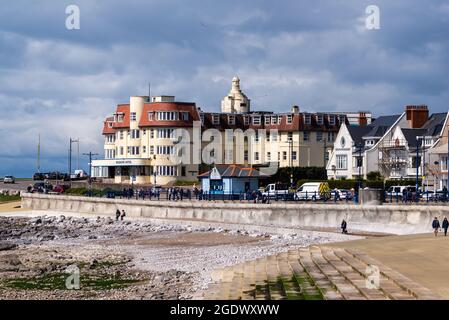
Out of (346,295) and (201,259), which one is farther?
(201,259)

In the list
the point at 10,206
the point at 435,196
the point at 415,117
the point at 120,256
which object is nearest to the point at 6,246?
the point at 120,256

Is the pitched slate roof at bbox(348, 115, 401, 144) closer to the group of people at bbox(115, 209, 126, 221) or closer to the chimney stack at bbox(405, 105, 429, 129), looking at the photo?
the chimney stack at bbox(405, 105, 429, 129)

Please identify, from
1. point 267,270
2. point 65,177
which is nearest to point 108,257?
point 267,270

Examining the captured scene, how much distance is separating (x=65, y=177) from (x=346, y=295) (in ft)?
370

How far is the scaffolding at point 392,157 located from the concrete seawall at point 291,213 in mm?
31483

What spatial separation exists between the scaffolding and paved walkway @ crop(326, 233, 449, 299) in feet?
174

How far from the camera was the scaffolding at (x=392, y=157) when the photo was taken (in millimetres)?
93812

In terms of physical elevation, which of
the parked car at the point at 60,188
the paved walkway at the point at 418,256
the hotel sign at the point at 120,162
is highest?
the hotel sign at the point at 120,162

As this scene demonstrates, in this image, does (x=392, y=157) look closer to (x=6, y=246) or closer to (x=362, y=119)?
(x=362, y=119)

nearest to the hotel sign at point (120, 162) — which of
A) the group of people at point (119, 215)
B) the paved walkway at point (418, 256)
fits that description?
the group of people at point (119, 215)

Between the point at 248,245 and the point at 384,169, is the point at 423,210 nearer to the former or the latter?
the point at 248,245

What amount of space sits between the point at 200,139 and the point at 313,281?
84.7 metres

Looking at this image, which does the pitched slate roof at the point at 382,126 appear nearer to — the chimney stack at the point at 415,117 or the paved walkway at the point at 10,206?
the chimney stack at the point at 415,117

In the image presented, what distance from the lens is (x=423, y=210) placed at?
49.1 m
